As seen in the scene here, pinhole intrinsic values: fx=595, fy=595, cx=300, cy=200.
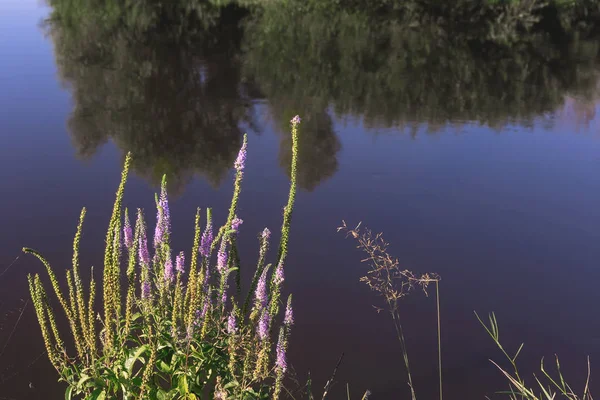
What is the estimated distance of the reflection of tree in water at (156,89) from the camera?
7.98 meters

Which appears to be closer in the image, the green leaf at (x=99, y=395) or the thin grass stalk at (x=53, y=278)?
the thin grass stalk at (x=53, y=278)

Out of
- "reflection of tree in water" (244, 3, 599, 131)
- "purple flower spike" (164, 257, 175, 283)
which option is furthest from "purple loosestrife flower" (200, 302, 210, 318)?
"reflection of tree in water" (244, 3, 599, 131)

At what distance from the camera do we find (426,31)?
17.4 metres

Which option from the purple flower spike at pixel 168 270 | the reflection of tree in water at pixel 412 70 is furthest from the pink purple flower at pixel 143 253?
the reflection of tree in water at pixel 412 70

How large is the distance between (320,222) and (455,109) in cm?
542

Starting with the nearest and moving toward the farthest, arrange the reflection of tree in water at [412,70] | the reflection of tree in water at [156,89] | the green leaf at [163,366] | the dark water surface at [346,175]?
1. the green leaf at [163,366]
2. the dark water surface at [346,175]
3. the reflection of tree in water at [156,89]
4. the reflection of tree in water at [412,70]

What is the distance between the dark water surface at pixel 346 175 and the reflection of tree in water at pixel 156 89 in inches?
1.9

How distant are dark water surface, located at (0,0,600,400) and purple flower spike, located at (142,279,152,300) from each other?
1526mm

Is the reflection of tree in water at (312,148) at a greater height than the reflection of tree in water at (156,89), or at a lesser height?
A: lesser

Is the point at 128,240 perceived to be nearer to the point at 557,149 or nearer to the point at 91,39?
the point at 557,149

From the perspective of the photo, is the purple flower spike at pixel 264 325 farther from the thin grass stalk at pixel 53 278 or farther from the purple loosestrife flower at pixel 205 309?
the thin grass stalk at pixel 53 278

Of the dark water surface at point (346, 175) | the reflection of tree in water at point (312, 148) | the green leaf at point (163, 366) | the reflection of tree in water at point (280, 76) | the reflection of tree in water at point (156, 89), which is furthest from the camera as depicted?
the reflection of tree in water at point (280, 76)

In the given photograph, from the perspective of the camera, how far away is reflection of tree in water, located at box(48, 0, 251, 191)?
798 centimetres

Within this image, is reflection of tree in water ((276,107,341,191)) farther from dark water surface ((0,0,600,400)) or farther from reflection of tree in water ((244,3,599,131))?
reflection of tree in water ((244,3,599,131))
